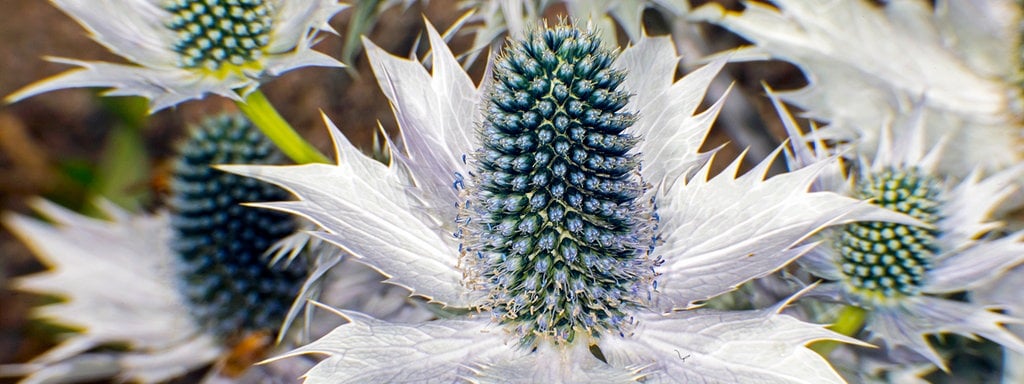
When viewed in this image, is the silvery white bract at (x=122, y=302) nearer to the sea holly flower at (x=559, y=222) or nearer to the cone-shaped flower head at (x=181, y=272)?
the cone-shaped flower head at (x=181, y=272)

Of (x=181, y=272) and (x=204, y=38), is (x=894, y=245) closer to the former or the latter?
(x=204, y=38)

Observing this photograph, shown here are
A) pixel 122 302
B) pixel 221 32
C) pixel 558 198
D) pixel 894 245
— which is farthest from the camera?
pixel 122 302

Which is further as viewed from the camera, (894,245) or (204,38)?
(204,38)

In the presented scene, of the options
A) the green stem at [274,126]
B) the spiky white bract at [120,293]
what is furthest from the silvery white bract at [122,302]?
the green stem at [274,126]

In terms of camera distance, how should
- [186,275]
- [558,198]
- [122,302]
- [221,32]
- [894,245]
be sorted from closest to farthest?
[558,198]
[894,245]
[221,32]
[186,275]
[122,302]

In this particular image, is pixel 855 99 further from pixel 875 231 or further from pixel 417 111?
pixel 417 111

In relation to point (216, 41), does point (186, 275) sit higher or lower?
lower

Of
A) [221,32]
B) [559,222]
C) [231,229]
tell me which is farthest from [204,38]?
[559,222]
